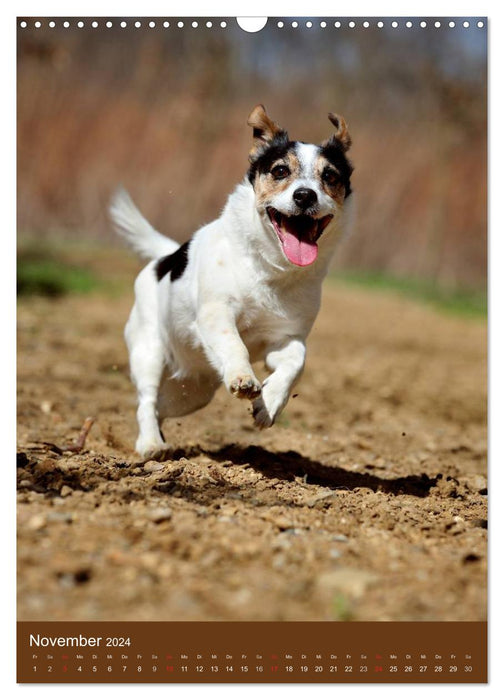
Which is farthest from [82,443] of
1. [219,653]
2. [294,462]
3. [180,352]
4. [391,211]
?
[391,211]

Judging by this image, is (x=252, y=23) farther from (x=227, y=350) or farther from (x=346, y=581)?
(x=346, y=581)

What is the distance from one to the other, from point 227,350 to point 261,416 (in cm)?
36

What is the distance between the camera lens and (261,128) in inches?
187

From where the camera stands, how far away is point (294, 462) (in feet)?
16.6

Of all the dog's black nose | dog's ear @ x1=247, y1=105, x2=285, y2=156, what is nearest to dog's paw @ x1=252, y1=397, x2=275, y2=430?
the dog's black nose

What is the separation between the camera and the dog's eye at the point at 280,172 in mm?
4477

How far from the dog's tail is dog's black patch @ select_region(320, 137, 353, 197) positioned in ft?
4.56

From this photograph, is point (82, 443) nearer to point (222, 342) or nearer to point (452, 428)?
point (222, 342)

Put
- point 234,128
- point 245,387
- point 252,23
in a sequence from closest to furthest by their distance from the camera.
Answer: point 252,23, point 245,387, point 234,128

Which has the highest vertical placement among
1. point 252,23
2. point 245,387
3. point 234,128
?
point 234,128

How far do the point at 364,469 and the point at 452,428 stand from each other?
1.91 meters

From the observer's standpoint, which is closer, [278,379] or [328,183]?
[278,379]

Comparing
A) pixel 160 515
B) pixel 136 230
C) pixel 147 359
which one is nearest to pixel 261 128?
pixel 136 230

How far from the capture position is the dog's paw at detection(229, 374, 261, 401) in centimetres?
406
